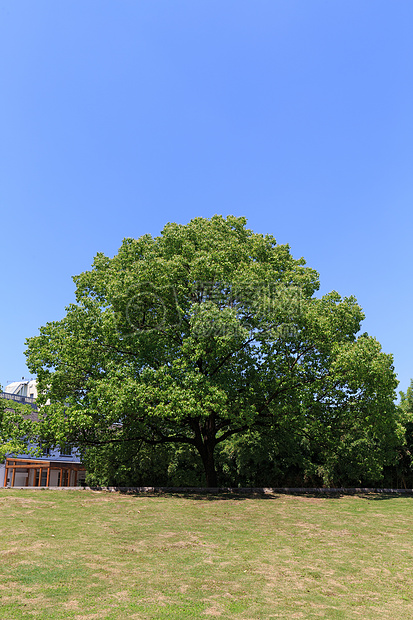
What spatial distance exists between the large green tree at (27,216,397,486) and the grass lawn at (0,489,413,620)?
5.47m

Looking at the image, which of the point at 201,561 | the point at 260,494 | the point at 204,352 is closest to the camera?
the point at 201,561

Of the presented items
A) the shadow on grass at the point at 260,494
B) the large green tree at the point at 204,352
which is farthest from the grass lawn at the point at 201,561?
the large green tree at the point at 204,352

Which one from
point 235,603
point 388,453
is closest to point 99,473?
point 388,453

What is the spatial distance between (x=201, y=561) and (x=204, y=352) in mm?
12288

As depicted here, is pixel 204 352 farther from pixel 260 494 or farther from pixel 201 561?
pixel 201 561

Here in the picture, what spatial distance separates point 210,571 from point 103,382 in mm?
13880

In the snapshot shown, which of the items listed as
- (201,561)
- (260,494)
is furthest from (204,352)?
(201,561)

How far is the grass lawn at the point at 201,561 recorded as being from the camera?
29.4 ft

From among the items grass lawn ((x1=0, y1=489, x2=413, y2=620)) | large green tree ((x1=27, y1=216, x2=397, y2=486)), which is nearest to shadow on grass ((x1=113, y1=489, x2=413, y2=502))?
large green tree ((x1=27, y1=216, x2=397, y2=486))

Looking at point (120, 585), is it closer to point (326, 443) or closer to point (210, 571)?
point (210, 571)

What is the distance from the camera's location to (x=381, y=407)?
83.9 ft

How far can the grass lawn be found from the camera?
8.96 metres

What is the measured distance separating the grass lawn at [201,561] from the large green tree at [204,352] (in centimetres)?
547

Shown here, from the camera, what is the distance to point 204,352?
23.7 m
